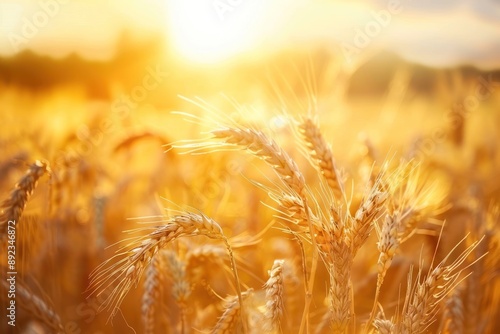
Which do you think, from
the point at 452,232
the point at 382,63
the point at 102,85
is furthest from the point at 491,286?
the point at 382,63

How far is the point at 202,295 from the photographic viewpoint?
105 inches

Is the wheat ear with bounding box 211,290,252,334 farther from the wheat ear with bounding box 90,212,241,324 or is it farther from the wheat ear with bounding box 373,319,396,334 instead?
the wheat ear with bounding box 373,319,396,334

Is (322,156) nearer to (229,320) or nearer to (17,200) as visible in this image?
(229,320)

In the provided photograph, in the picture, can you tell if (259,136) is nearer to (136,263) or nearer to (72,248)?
(136,263)

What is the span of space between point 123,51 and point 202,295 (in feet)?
26.3
